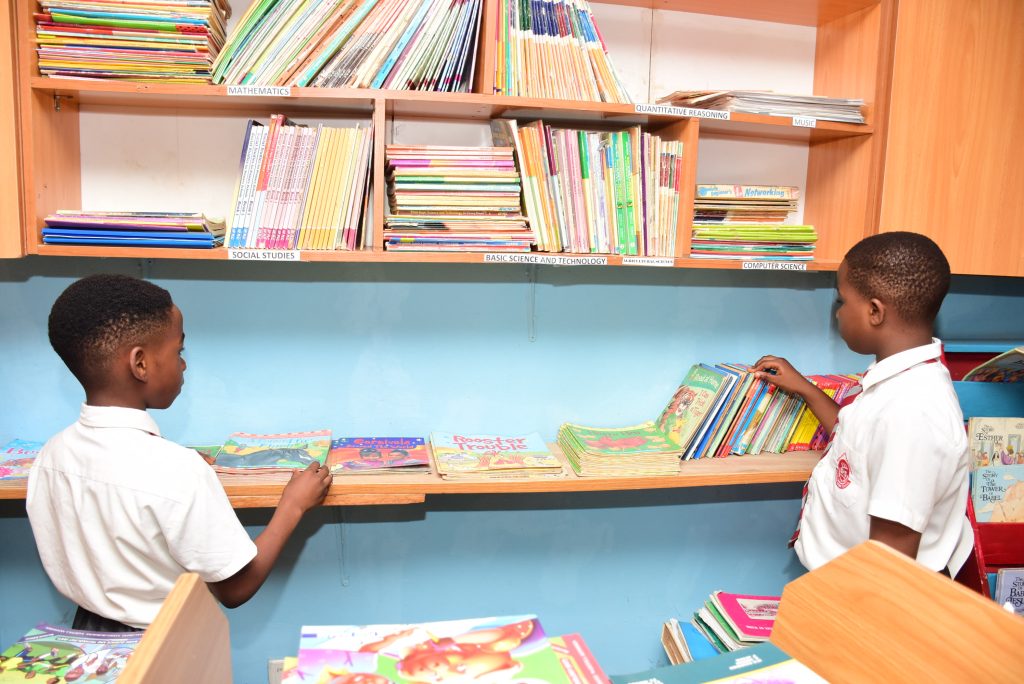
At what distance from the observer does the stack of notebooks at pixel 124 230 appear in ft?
6.18

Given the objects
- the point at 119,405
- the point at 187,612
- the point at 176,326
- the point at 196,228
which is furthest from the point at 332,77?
the point at 187,612

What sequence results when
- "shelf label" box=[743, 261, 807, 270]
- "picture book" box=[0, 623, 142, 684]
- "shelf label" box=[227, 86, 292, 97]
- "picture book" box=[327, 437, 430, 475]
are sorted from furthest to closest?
"shelf label" box=[743, 261, 807, 270]
"picture book" box=[327, 437, 430, 475]
"shelf label" box=[227, 86, 292, 97]
"picture book" box=[0, 623, 142, 684]

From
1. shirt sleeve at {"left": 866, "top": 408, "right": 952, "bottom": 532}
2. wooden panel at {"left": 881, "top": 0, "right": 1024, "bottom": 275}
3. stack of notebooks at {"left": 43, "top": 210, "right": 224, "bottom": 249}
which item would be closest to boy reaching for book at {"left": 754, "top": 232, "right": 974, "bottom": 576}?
shirt sleeve at {"left": 866, "top": 408, "right": 952, "bottom": 532}

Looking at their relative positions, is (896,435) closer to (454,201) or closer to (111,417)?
(454,201)

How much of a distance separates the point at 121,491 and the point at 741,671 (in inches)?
43.5

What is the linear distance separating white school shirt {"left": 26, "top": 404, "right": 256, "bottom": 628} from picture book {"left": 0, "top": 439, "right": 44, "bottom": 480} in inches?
20.5

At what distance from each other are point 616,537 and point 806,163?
1.37 m

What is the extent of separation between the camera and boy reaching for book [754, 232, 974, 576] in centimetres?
164

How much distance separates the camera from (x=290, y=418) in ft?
7.60

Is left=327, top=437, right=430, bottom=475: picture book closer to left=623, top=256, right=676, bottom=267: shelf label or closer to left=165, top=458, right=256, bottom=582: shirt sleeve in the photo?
left=165, top=458, right=256, bottom=582: shirt sleeve

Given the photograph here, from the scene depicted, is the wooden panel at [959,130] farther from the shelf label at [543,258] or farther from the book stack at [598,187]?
the shelf label at [543,258]

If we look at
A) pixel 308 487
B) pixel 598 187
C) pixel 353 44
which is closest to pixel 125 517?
pixel 308 487

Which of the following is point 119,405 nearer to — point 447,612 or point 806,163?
point 447,612

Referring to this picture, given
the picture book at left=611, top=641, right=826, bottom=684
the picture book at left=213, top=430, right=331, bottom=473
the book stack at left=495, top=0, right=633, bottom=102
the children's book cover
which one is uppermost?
the book stack at left=495, top=0, right=633, bottom=102
